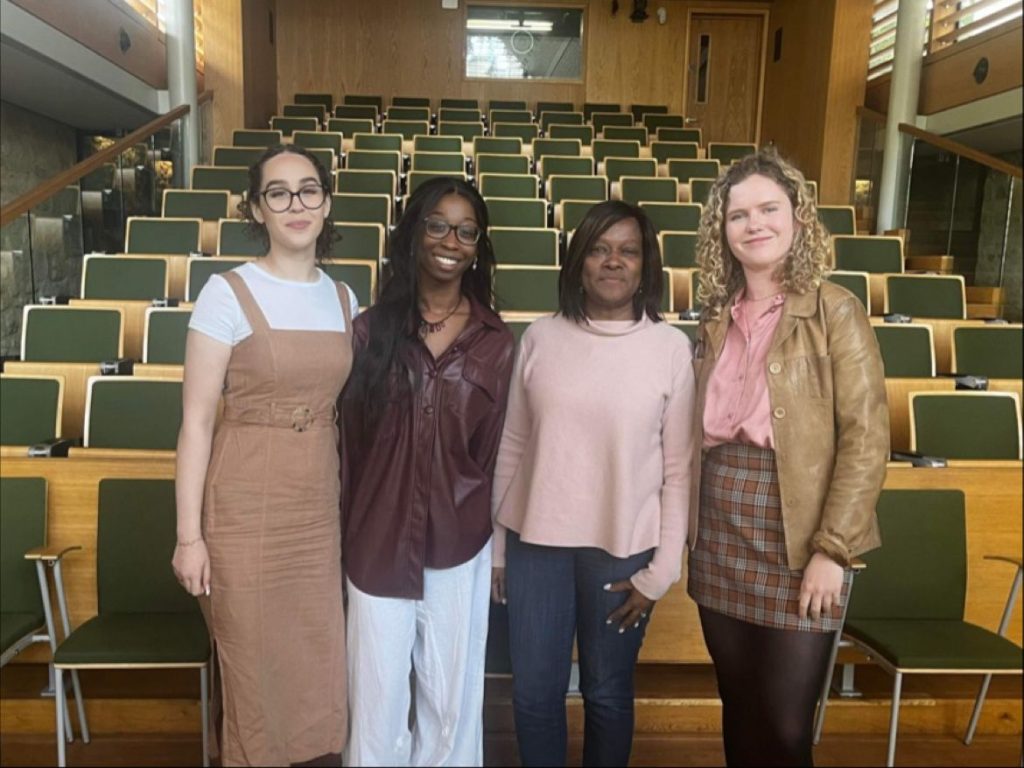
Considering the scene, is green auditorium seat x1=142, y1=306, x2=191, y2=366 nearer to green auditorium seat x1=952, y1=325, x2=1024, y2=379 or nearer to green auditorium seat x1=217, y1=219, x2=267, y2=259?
green auditorium seat x1=217, y1=219, x2=267, y2=259

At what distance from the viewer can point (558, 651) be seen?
0.85m

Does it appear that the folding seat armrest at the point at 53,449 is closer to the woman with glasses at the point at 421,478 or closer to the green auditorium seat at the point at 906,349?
the woman with glasses at the point at 421,478

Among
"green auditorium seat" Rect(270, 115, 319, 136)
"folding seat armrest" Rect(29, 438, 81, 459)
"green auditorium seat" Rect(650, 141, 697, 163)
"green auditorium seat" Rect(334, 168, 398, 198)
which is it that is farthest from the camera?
"green auditorium seat" Rect(270, 115, 319, 136)

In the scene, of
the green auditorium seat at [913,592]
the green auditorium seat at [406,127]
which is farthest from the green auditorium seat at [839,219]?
the green auditorium seat at [406,127]

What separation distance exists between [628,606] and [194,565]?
47 cm

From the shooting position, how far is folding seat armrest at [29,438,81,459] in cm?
118

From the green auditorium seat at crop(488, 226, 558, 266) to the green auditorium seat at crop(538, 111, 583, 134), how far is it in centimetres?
245

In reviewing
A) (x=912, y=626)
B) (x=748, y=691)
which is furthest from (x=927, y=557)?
(x=748, y=691)

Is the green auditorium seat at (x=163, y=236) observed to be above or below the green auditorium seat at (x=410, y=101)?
below

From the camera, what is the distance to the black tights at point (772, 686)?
75 cm

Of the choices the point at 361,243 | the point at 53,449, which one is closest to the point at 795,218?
the point at 53,449

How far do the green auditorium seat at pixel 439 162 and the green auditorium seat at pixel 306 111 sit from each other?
1.53 metres

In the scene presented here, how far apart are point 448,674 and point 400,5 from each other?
5818 millimetres

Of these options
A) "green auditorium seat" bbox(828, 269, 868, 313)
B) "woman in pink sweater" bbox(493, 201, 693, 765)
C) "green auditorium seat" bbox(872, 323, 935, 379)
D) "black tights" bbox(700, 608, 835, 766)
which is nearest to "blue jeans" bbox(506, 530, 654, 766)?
"woman in pink sweater" bbox(493, 201, 693, 765)
